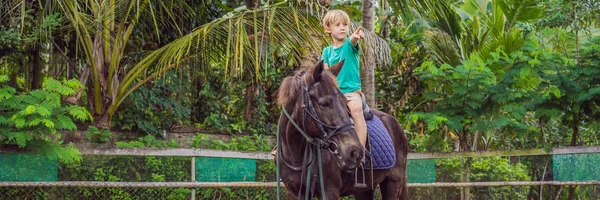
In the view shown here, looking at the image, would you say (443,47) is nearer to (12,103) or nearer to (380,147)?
(380,147)

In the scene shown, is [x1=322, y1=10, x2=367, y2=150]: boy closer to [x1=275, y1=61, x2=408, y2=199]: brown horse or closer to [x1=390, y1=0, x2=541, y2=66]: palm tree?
[x1=275, y1=61, x2=408, y2=199]: brown horse

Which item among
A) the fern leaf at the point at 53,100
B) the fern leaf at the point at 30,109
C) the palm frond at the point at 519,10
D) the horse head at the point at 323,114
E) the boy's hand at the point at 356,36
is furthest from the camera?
the palm frond at the point at 519,10

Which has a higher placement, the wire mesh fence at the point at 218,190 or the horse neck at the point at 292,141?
the horse neck at the point at 292,141

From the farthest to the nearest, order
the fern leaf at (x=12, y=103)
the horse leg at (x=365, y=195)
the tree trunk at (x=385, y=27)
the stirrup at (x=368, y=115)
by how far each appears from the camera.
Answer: the tree trunk at (x=385, y=27)
the fern leaf at (x=12, y=103)
the horse leg at (x=365, y=195)
the stirrup at (x=368, y=115)

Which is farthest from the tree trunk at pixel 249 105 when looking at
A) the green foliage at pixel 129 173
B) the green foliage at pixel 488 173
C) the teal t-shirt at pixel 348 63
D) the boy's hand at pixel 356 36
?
the boy's hand at pixel 356 36

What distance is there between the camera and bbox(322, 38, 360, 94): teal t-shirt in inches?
179

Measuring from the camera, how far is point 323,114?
12.8 feet

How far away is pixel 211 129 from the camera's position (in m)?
10.3

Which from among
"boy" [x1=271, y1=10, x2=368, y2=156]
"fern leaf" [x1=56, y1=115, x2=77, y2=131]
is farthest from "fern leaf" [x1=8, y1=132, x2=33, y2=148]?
"boy" [x1=271, y1=10, x2=368, y2=156]

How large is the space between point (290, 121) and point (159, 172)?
4185mm

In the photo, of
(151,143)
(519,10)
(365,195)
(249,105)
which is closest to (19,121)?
(151,143)

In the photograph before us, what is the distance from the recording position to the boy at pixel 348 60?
451 centimetres

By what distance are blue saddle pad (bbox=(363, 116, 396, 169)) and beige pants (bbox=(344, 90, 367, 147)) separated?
252 millimetres

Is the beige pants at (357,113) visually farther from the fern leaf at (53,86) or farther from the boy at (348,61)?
the fern leaf at (53,86)
